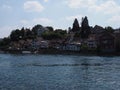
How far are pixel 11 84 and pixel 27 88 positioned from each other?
412 centimetres

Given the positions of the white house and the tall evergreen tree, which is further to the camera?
the white house

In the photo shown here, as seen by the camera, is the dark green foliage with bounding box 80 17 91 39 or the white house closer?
the dark green foliage with bounding box 80 17 91 39

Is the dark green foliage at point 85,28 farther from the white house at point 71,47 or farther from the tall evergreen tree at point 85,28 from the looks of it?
the white house at point 71,47

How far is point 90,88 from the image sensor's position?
124 ft

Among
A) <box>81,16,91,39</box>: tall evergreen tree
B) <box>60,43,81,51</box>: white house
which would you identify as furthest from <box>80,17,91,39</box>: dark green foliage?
<box>60,43,81,51</box>: white house

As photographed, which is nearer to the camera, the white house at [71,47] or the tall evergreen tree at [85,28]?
the tall evergreen tree at [85,28]

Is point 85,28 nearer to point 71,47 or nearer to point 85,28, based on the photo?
point 85,28

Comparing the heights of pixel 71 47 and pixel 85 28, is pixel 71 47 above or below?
below

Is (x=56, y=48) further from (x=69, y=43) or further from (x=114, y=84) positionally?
(x=114, y=84)

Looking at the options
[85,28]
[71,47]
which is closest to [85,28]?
[85,28]

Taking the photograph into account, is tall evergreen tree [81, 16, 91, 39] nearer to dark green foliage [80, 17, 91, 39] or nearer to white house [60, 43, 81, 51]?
dark green foliage [80, 17, 91, 39]

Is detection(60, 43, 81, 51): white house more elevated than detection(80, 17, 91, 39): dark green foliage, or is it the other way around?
detection(80, 17, 91, 39): dark green foliage

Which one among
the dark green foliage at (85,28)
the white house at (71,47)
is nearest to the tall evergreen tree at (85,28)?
the dark green foliage at (85,28)

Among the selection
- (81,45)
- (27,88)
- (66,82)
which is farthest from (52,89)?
(81,45)
